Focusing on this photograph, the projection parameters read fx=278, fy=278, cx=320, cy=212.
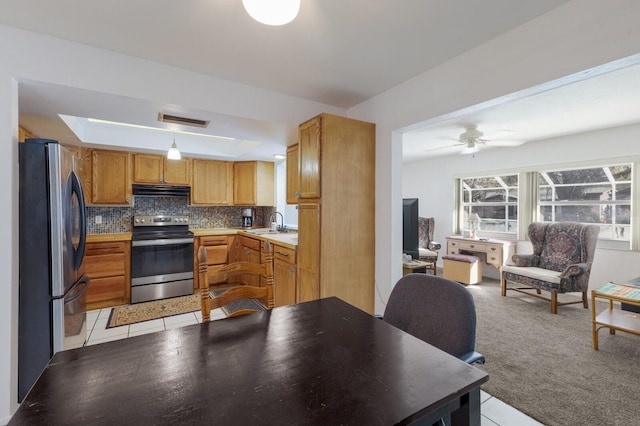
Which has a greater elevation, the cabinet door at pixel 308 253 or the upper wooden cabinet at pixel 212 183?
the upper wooden cabinet at pixel 212 183

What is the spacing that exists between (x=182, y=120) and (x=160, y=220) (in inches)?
91.8

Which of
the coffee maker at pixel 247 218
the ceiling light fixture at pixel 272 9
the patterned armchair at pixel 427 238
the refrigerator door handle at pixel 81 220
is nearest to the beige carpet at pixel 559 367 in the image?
→ the patterned armchair at pixel 427 238

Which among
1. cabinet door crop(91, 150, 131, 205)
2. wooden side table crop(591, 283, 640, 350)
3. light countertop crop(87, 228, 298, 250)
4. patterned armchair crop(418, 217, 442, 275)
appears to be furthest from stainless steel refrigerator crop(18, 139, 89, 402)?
patterned armchair crop(418, 217, 442, 275)

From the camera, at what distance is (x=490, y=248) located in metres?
4.77

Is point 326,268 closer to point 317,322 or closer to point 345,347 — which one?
point 317,322

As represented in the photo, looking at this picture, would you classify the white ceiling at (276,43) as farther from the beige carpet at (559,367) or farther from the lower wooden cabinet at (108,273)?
the beige carpet at (559,367)

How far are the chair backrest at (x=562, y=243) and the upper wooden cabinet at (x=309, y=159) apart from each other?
372cm

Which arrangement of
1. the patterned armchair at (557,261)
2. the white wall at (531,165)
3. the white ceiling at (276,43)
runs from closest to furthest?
the white ceiling at (276,43), the patterned armchair at (557,261), the white wall at (531,165)

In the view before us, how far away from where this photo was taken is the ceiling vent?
2.56m

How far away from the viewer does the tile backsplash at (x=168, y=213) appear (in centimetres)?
412

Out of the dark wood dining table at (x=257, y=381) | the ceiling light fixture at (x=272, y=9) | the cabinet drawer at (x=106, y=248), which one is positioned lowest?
the dark wood dining table at (x=257, y=381)

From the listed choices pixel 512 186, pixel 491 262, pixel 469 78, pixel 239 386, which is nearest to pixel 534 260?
pixel 491 262

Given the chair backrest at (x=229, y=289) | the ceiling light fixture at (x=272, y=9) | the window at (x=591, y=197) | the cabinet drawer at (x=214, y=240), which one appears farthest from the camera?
the cabinet drawer at (x=214, y=240)

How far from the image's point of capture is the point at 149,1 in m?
1.50
